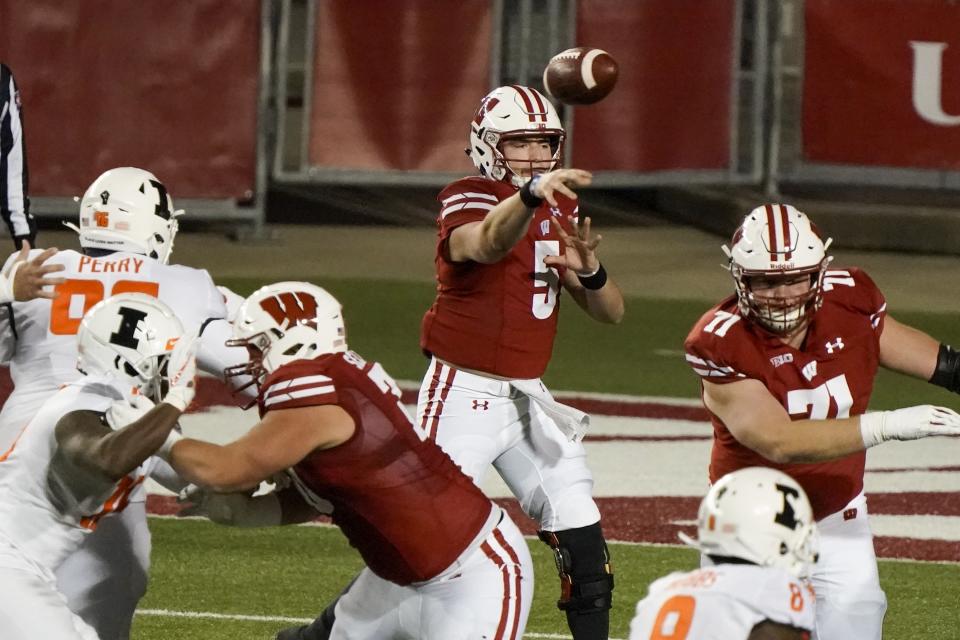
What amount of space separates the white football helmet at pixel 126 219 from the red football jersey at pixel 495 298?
2.99ft

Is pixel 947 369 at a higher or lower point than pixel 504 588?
higher

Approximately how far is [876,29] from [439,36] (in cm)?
336

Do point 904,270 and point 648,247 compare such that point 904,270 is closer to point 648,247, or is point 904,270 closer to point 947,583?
point 648,247

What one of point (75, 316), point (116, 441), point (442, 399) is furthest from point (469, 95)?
point (116, 441)

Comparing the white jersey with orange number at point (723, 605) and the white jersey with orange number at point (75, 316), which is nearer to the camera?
the white jersey with orange number at point (723, 605)

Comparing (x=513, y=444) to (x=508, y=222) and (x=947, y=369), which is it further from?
(x=947, y=369)

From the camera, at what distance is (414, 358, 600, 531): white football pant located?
20.3 ft

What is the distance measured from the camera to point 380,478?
15.8 feet

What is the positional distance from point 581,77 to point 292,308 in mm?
2559

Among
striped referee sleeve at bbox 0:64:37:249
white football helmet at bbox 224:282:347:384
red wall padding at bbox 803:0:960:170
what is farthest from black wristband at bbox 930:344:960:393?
red wall padding at bbox 803:0:960:170

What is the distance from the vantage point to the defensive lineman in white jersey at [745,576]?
4.08 m

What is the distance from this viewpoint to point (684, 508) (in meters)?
8.68

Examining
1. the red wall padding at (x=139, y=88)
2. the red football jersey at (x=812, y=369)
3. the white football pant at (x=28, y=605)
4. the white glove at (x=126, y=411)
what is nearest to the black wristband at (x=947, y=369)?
the red football jersey at (x=812, y=369)

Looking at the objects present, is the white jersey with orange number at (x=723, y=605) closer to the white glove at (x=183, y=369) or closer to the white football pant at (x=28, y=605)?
the white glove at (x=183, y=369)
